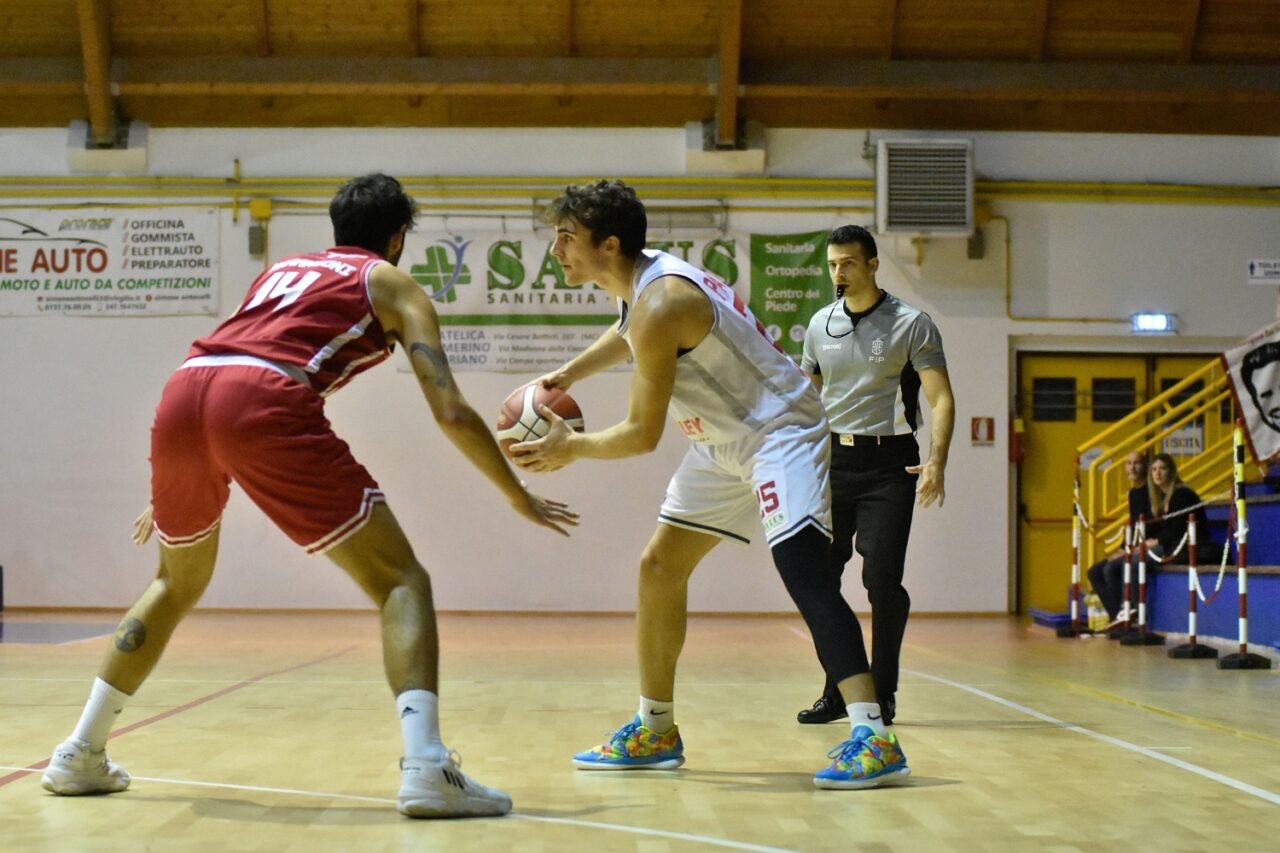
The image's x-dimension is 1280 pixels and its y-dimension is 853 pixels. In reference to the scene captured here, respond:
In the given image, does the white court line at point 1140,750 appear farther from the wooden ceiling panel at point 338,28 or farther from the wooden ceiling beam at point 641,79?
the wooden ceiling panel at point 338,28

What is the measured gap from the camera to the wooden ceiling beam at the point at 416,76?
12.5m

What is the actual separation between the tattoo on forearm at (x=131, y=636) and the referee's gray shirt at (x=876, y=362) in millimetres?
2752

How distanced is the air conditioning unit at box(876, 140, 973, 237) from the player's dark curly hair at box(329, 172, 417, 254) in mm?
9811

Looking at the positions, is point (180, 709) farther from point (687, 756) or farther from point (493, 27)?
point (493, 27)

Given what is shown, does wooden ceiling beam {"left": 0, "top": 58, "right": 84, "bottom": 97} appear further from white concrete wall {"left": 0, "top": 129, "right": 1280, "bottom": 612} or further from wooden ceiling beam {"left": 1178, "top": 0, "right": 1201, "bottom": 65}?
wooden ceiling beam {"left": 1178, "top": 0, "right": 1201, "bottom": 65}

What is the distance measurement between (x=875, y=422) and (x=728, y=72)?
785 centimetres

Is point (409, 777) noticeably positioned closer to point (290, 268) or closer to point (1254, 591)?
point (290, 268)

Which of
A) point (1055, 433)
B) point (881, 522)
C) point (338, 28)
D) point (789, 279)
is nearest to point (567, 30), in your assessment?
point (338, 28)

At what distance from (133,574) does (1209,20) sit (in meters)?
11.6

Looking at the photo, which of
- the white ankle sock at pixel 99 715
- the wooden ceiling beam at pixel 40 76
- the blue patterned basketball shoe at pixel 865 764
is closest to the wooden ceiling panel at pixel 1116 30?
the wooden ceiling beam at pixel 40 76

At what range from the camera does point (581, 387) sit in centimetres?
1292

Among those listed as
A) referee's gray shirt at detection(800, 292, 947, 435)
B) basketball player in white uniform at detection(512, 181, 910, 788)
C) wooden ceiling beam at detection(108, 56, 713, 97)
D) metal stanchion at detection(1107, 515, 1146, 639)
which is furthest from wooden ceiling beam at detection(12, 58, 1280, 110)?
basketball player in white uniform at detection(512, 181, 910, 788)

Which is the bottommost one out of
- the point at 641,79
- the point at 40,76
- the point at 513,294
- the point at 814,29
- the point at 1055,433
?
the point at 1055,433

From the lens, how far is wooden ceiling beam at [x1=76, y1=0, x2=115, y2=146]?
12.1 meters
